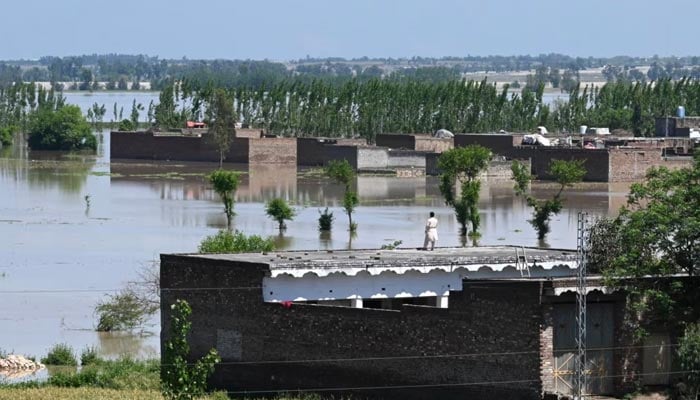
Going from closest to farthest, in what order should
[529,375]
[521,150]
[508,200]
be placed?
[529,375]
[508,200]
[521,150]

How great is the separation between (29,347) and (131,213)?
25.6m

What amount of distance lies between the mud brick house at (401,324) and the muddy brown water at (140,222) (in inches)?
201

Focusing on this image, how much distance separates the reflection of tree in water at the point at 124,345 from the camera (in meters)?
29.6

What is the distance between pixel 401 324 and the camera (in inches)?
902

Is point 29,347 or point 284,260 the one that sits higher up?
point 284,260

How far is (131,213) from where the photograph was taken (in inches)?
2169

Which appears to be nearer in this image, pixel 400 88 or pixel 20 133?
pixel 400 88

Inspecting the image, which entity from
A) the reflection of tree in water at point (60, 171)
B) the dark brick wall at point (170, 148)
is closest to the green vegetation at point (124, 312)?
the reflection of tree in water at point (60, 171)

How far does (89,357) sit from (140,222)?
23316 mm

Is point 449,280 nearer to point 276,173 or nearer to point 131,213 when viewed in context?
point 131,213

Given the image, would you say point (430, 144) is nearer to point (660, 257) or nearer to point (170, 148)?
point (170, 148)

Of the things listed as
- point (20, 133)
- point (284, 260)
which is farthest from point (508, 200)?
point (20, 133)

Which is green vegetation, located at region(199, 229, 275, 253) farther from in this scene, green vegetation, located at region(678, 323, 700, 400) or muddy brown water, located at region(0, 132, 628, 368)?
green vegetation, located at region(678, 323, 700, 400)

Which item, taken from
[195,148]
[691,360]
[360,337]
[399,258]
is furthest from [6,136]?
[691,360]
